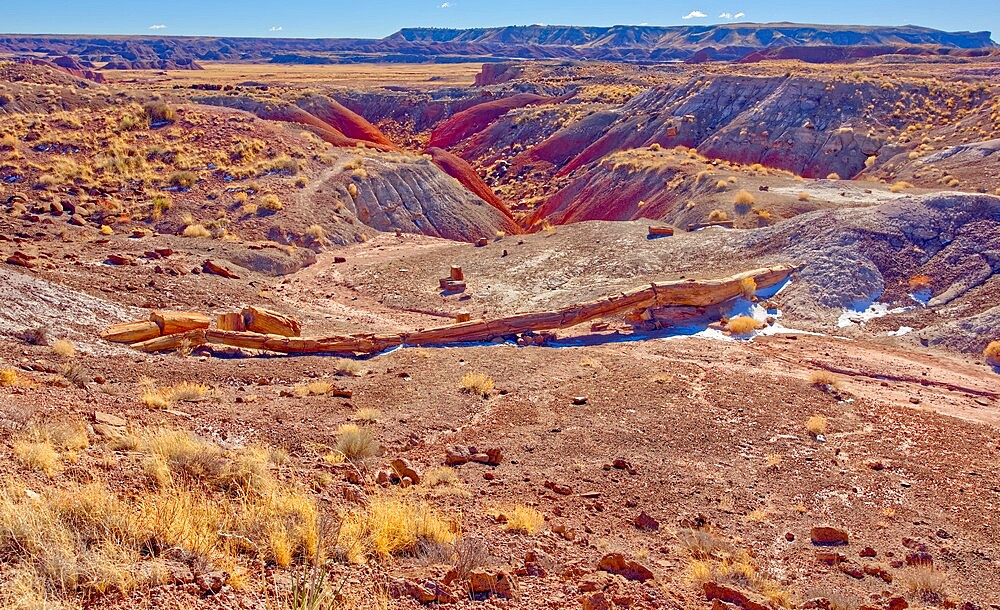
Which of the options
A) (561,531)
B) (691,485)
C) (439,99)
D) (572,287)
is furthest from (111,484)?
(439,99)

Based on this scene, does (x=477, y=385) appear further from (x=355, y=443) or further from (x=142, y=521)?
(x=142, y=521)

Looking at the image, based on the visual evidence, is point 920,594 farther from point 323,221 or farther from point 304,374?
point 323,221

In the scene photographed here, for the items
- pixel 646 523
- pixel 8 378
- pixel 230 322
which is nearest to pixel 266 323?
pixel 230 322

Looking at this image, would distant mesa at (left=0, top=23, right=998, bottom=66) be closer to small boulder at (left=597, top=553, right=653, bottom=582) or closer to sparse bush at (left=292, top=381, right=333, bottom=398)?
sparse bush at (left=292, top=381, right=333, bottom=398)

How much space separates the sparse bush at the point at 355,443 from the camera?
8.51 metres

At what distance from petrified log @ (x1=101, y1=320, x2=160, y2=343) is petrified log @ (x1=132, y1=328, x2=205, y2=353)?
0.17m

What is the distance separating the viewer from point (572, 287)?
Result: 803 inches

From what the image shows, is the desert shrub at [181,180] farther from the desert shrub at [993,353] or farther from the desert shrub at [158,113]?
the desert shrub at [993,353]

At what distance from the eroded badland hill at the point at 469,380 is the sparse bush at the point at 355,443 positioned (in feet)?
0.22

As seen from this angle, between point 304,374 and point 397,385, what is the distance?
184 centimetres

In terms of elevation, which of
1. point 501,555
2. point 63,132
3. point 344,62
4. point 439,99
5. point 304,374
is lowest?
point 304,374

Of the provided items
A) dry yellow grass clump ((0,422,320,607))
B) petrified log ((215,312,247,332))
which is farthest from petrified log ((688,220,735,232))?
dry yellow grass clump ((0,422,320,607))

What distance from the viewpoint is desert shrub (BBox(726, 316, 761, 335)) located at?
Result: 1658 cm

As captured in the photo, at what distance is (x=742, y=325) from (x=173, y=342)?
12533 mm
